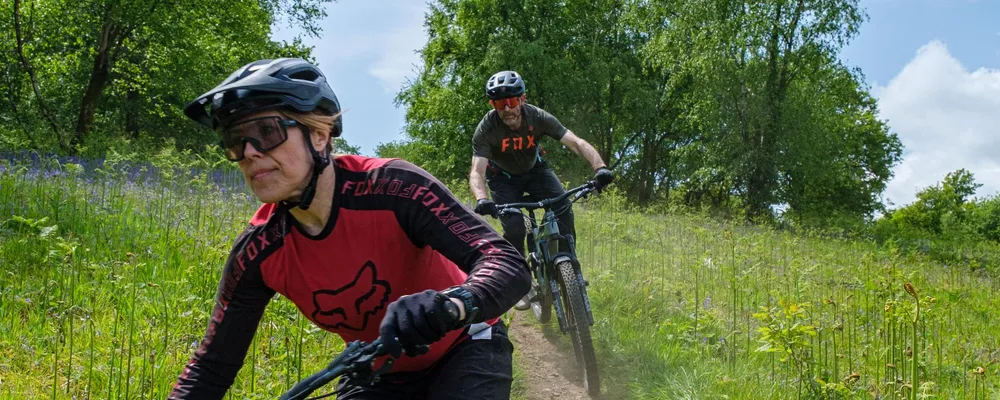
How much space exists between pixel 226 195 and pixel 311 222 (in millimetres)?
7902

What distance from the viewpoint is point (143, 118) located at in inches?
1286

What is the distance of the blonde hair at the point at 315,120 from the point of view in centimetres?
237

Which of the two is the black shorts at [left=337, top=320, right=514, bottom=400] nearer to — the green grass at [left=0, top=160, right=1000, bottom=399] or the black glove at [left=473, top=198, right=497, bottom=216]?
the green grass at [left=0, top=160, right=1000, bottom=399]

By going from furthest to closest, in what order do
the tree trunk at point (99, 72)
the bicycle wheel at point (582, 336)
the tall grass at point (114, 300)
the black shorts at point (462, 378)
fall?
the tree trunk at point (99, 72) < the bicycle wheel at point (582, 336) < the tall grass at point (114, 300) < the black shorts at point (462, 378)

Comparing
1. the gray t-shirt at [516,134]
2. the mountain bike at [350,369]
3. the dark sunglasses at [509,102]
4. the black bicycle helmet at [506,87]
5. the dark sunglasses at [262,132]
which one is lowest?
the mountain bike at [350,369]

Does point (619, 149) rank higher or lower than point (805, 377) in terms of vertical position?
higher

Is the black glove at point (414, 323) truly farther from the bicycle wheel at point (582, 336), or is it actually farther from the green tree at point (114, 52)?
the green tree at point (114, 52)

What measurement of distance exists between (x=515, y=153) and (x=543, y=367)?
1.97 meters

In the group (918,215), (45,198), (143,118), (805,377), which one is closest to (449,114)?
(143,118)

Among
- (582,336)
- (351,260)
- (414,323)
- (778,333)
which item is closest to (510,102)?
(582,336)

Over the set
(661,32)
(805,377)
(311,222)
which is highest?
(661,32)

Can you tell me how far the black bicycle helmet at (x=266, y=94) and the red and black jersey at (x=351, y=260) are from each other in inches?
10.9

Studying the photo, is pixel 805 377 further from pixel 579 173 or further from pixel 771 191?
pixel 579 173

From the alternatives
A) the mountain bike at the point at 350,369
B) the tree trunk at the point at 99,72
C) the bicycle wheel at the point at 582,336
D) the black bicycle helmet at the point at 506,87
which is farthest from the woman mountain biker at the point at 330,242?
the tree trunk at the point at 99,72
